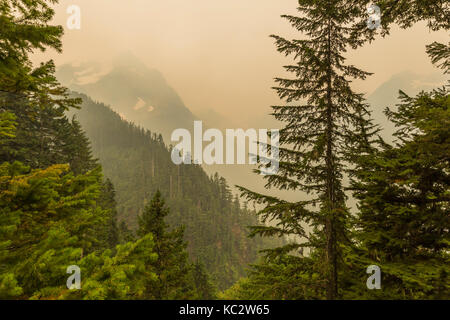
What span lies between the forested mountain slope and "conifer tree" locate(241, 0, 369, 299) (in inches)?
2570

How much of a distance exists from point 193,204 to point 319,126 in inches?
4929

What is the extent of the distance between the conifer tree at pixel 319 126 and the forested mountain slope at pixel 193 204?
214 feet

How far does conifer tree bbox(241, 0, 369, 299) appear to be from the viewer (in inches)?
244

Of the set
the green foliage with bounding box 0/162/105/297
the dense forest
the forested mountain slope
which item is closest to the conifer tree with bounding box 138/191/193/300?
the dense forest

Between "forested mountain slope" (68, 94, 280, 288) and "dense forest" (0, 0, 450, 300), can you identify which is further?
"forested mountain slope" (68, 94, 280, 288)

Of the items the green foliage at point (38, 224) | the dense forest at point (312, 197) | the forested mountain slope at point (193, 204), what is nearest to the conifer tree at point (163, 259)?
the dense forest at point (312, 197)

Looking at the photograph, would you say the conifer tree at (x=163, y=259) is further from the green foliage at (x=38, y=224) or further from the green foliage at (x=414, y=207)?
the green foliage at (x=414, y=207)

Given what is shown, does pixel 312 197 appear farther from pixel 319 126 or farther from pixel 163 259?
pixel 163 259

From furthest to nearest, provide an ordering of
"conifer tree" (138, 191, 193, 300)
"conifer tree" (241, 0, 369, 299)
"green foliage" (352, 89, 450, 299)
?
"conifer tree" (138, 191, 193, 300) → "conifer tree" (241, 0, 369, 299) → "green foliage" (352, 89, 450, 299)

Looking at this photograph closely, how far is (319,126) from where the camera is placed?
6.62m

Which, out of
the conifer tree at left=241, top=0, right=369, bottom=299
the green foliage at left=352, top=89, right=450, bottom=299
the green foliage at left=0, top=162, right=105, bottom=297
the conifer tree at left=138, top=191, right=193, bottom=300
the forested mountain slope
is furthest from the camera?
the forested mountain slope

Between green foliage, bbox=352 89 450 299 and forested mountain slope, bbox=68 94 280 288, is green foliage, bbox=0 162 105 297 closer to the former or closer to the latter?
green foliage, bbox=352 89 450 299

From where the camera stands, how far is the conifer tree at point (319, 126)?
244 inches
